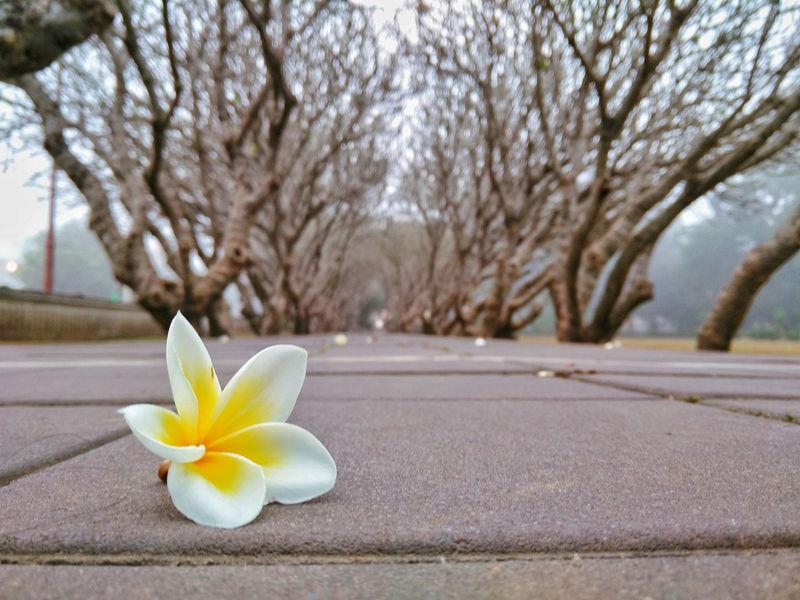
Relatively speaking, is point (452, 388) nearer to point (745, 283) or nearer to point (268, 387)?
point (268, 387)

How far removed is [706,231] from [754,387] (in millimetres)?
50686

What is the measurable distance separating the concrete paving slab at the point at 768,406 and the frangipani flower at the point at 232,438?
1.33 meters

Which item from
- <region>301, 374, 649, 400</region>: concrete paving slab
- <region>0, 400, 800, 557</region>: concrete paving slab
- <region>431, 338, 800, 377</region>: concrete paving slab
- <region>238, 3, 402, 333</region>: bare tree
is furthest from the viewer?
<region>238, 3, 402, 333</region>: bare tree

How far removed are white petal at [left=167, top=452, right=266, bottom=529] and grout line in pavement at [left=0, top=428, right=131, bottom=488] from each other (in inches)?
14.9

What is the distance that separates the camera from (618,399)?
185 centimetres

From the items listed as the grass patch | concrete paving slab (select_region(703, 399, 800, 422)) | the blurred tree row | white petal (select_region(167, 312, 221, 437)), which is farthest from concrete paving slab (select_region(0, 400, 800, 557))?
the blurred tree row

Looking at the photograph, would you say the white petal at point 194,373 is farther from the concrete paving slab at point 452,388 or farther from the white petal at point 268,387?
the concrete paving slab at point 452,388

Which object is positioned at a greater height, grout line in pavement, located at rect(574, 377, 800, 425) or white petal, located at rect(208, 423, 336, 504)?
white petal, located at rect(208, 423, 336, 504)

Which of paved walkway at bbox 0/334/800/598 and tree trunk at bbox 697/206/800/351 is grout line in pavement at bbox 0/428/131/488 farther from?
tree trunk at bbox 697/206/800/351

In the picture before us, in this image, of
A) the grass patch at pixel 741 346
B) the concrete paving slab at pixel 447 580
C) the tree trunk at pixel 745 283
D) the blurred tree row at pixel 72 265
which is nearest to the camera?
the concrete paving slab at pixel 447 580

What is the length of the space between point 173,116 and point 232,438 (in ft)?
24.9

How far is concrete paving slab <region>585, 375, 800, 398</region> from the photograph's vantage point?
1.95 meters

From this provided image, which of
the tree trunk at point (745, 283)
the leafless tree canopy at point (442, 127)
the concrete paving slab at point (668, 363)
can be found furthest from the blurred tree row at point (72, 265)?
the concrete paving slab at point (668, 363)

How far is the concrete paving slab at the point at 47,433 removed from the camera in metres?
0.99
